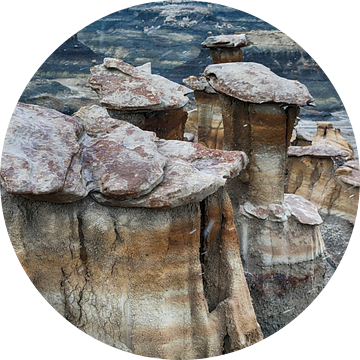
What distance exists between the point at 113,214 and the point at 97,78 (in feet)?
8.49

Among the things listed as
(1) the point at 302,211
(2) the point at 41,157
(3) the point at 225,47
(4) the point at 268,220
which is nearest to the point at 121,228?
(2) the point at 41,157

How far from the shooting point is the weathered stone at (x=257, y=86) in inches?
171

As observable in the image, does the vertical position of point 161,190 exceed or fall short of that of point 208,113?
it falls short

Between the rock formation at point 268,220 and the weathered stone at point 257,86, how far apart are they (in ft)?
0.06

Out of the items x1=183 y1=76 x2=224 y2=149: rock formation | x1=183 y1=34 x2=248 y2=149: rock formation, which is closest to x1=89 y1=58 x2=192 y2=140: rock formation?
x1=183 y1=34 x2=248 y2=149: rock formation

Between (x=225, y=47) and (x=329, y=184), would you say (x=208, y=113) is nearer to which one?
(x=225, y=47)

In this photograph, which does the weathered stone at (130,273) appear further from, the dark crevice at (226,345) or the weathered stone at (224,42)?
the weathered stone at (224,42)

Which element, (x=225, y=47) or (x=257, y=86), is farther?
(x=225, y=47)

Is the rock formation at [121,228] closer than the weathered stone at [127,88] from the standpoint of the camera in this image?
Yes

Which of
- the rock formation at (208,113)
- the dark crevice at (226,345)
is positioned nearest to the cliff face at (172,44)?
the dark crevice at (226,345)

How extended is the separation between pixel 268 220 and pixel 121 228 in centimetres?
289

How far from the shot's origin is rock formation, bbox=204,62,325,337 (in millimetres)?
4758

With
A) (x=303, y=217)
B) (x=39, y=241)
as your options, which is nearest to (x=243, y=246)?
(x=303, y=217)

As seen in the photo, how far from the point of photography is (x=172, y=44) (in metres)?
5.11
